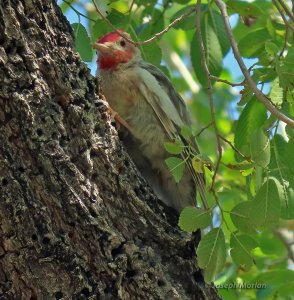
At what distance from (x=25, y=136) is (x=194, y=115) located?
577cm

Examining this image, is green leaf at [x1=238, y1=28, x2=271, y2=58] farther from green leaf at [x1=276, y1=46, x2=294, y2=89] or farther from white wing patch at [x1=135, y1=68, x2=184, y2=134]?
green leaf at [x1=276, y1=46, x2=294, y2=89]

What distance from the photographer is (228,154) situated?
5781 mm

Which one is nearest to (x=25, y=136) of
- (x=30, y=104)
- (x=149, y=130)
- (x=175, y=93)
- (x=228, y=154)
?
(x=30, y=104)

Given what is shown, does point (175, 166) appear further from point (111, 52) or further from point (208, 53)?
point (111, 52)

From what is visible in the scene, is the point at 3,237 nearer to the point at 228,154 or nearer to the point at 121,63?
the point at 121,63

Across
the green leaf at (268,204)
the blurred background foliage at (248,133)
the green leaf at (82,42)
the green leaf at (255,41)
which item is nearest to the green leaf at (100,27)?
→ the blurred background foliage at (248,133)

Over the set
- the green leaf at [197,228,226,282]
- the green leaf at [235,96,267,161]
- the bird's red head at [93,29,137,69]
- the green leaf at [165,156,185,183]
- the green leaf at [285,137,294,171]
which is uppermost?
the bird's red head at [93,29,137,69]

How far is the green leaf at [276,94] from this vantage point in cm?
338

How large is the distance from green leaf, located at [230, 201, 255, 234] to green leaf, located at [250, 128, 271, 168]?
0.23 meters

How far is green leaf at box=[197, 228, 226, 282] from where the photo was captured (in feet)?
9.92

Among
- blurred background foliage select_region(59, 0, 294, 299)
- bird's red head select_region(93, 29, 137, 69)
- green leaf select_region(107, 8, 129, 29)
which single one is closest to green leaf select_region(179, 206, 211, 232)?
blurred background foliage select_region(59, 0, 294, 299)

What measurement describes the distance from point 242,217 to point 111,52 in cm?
210

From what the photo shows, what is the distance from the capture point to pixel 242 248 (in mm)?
3195

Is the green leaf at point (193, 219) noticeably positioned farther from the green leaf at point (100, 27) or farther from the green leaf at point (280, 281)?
the green leaf at point (100, 27)
